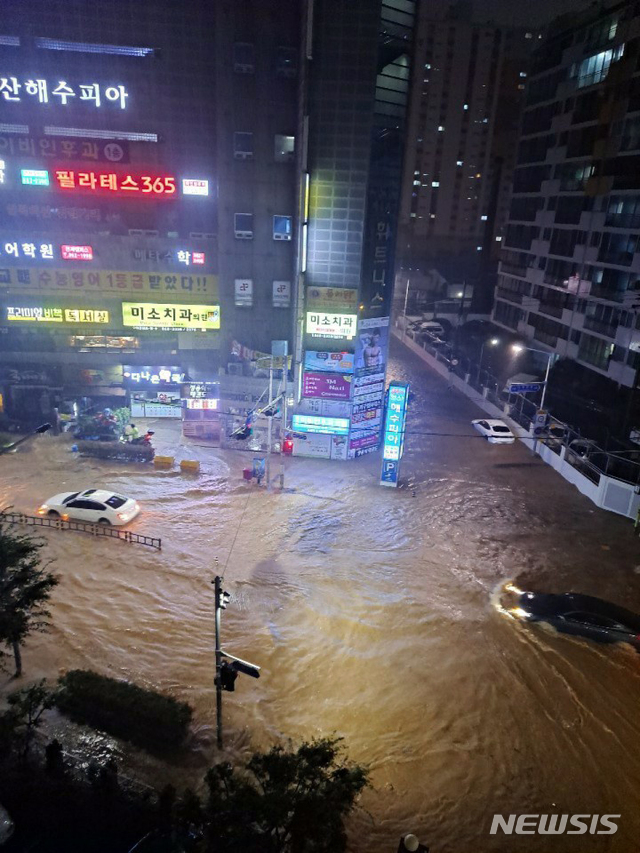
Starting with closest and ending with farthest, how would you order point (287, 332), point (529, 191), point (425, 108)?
point (287, 332), point (529, 191), point (425, 108)

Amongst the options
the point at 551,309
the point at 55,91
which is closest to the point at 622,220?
the point at 551,309

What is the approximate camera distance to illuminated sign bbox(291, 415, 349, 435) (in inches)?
1216

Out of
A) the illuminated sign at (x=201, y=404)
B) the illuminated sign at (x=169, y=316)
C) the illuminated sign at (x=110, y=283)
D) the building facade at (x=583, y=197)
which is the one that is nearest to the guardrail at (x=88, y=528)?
the illuminated sign at (x=201, y=404)

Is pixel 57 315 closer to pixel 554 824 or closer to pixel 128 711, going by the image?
pixel 128 711

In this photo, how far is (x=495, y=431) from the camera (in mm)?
35812

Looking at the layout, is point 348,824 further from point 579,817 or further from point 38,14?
point 38,14

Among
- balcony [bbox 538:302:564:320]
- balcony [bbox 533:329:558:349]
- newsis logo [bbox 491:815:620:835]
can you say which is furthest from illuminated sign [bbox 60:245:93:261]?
balcony [bbox 533:329:558:349]

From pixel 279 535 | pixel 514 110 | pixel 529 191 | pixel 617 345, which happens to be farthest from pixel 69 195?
pixel 514 110

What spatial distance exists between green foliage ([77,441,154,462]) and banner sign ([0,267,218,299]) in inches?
393

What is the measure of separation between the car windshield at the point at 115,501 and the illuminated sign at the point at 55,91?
23.1 meters

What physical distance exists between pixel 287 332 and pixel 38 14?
72.4 feet

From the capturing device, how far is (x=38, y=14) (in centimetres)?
2933

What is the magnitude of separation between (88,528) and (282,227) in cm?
2022

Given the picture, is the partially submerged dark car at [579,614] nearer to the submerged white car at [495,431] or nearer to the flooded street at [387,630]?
the flooded street at [387,630]
